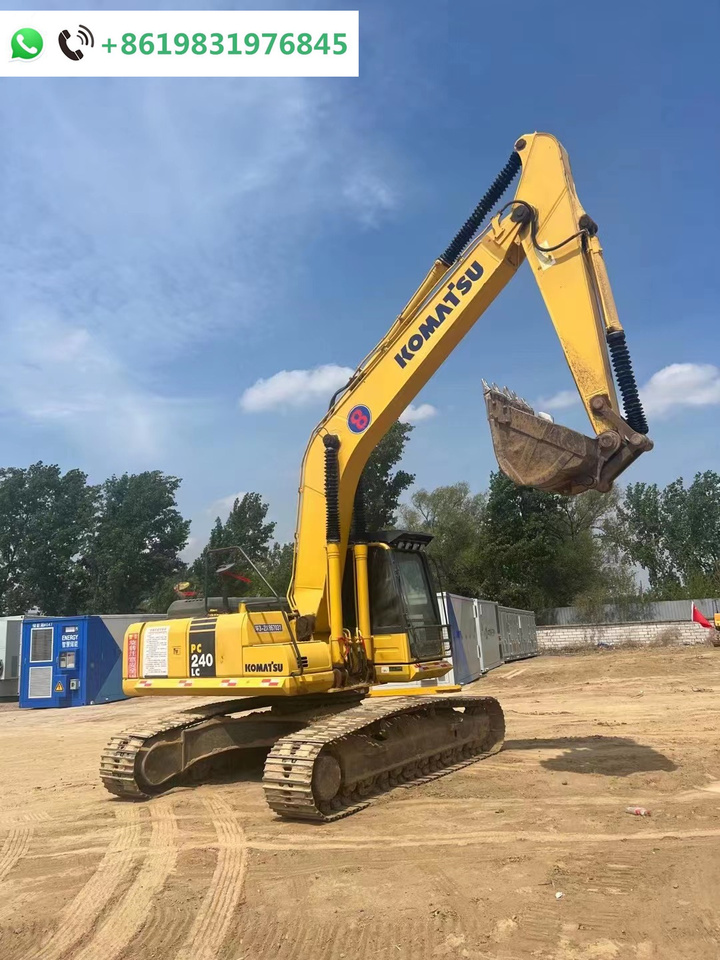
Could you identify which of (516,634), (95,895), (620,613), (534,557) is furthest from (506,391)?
(620,613)

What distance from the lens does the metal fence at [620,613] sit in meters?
46.6

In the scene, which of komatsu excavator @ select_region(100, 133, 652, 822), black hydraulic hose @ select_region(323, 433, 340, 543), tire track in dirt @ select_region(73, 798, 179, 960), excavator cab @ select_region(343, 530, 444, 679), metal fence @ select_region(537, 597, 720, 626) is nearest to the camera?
tire track in dirt @ select_region(73, 798, 179, 960)

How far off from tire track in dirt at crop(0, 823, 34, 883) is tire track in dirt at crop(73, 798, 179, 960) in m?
1.08

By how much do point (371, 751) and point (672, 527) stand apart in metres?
69.9

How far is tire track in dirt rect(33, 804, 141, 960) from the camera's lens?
450 cm

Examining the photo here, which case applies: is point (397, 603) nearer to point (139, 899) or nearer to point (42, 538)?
point (139, 899)

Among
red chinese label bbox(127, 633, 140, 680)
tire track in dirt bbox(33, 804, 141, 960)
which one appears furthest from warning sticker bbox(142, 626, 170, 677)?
tire track in dirt bbox(33, 804, 141, 960)

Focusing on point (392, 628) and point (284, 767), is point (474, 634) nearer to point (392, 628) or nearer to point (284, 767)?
point (392, 628)

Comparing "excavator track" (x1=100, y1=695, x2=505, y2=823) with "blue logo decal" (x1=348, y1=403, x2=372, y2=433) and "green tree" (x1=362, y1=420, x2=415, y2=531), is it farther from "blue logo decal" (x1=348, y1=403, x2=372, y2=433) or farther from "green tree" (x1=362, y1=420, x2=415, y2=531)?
"green tree" (x1=362, y1=420, x2=415, y2=531)

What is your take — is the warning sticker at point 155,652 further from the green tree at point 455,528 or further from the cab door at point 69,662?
the green tree at point 455,528

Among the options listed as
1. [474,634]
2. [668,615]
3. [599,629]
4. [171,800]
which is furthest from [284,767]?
[668,615]

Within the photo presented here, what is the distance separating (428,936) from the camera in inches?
170

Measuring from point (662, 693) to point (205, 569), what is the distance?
38.4ft

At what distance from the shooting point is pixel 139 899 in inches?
203
